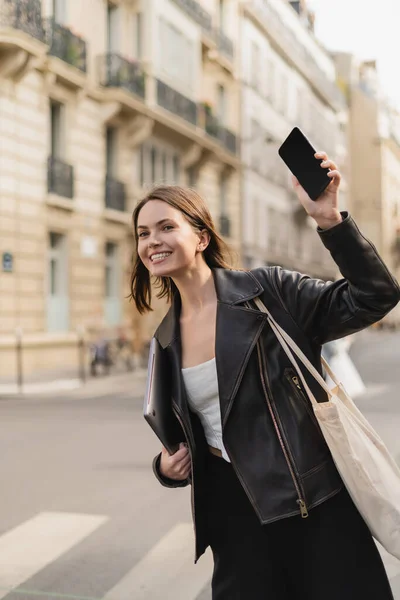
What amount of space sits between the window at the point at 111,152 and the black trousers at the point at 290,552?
22927 mm

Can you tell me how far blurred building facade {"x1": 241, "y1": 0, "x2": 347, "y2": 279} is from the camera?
36531mm

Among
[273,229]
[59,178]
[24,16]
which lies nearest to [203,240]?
[24,16]

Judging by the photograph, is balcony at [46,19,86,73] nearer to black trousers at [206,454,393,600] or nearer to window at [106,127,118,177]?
window at [106,127,118,177]

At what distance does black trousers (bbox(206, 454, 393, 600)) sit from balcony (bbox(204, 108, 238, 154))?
28.9m

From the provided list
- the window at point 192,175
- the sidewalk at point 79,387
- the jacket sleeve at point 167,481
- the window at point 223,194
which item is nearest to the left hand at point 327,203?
the jacket sleeve at point 167,481

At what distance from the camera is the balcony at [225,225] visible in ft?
109

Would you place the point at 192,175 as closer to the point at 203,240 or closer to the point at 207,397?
the point at 203,240

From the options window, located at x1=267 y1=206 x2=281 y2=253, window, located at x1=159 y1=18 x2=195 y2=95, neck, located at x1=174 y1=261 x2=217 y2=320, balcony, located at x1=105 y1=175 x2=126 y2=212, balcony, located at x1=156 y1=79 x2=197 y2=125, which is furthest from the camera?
window, located at x1=267 y1=206 x2=281 y2=253

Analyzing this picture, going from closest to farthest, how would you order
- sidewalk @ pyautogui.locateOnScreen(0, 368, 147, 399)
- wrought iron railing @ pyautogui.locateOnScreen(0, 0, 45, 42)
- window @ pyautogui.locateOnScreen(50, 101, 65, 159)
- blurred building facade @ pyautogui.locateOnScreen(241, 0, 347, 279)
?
1. sidewalk @ pyautogui.locateOnScreen(0, 368, 147, 399)
2. wrought iron railing @ pyautogui.locateOnScreen(0, 0, 45, 42)
3. window @ pyautogui.locateOnScreen(50, 101, 65, 159)
4. blurred building facade @ pyautogui.locateOnScreen(241, 0, 347, 279)

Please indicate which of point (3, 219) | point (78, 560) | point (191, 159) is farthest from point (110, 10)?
point (78, 560)

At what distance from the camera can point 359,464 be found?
7.61ft

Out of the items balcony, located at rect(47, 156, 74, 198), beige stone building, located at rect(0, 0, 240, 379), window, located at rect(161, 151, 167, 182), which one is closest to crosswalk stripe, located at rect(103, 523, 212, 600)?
beige stone building, located at rect(0, 0, 240, 379)

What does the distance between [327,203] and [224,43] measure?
3242 cm

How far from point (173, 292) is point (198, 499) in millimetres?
641
